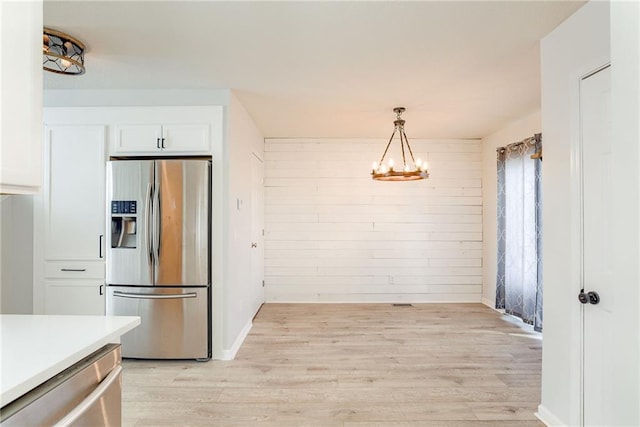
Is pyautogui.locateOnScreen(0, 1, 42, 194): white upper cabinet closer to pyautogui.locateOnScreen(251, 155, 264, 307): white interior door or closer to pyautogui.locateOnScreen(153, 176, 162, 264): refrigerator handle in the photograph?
pyautogui.locateOnScreen(153, 176, 162, 264): refrigerator handle

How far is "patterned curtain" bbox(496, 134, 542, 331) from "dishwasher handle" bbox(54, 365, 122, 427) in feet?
13.4

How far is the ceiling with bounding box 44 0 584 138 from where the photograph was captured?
6.55 feet

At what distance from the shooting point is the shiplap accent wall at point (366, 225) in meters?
5.39

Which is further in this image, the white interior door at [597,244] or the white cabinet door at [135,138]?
the white cabinet door at [135,138]

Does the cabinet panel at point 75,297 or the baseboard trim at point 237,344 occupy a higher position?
the cabinet panel at point 75,297

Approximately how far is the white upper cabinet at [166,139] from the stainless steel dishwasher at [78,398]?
7.39 feet

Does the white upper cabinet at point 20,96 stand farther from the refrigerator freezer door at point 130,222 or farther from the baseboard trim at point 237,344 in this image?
the baseboard trim at point 237,344

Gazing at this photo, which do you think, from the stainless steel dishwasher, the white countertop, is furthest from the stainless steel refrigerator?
the stainless steel dishwasher

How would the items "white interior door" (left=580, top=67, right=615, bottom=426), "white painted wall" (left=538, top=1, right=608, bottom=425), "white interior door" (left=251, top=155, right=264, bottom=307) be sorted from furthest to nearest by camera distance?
"white interior door" (left=251, top=155, right=264, bottom=307) → "white painted wall" (left=538, top=1, right=608, bottom=425) → "white interior door" (left=580, top=67, right=615, bottom=426)

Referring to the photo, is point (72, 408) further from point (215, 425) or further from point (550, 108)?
point (550, 108)

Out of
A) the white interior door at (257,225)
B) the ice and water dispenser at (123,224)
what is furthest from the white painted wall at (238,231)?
the ice and water dispenser at (123,224)

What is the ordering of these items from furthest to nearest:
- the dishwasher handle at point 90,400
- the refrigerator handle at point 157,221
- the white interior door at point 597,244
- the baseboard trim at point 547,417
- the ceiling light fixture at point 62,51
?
the refrigerator handle at point 157,221 < the ceiling light fixture at point 62,51 < the baseboard trim at point 547,417 < the white interior door at point 597,244 < the dishwasher handle at point 90,400

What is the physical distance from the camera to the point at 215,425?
2.21m

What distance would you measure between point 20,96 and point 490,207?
5345 mm
